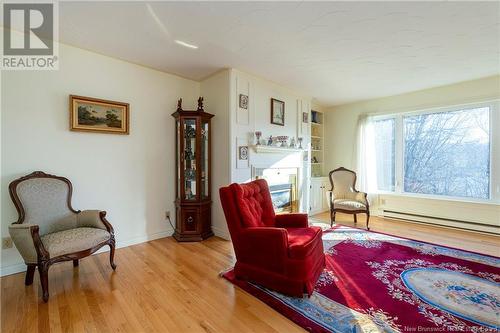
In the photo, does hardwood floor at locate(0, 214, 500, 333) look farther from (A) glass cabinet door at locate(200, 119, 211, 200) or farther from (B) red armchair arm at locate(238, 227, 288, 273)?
(A) glass cabinet door at locate(200, 119, 211, 200)

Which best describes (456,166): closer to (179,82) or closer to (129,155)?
(179,82)

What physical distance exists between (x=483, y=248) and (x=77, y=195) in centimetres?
532

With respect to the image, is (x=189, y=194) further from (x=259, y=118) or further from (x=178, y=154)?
(x=259, y=118)

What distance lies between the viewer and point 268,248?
6.75 ft

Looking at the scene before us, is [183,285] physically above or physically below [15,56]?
below

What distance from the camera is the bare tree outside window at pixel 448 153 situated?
387 cm

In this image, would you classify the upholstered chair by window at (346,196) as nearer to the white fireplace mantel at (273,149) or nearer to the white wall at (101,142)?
the white fireplace mantel at (273,149)

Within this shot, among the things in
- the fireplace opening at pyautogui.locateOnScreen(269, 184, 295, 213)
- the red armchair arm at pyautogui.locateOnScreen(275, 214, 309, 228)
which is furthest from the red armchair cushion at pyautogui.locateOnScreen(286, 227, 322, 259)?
the fireplace opening at pyautogui.locateOnScreen(269, 184, 295, 213)

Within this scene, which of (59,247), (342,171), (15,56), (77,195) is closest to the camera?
(59,247)

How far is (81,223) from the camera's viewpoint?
8.48 ft

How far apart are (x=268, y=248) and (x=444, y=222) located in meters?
3.89

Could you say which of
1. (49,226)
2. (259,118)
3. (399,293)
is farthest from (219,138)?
(399,293)

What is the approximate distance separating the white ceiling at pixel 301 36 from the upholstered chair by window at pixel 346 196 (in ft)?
6.10

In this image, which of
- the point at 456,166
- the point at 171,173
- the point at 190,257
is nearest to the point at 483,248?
the point at 456,166
